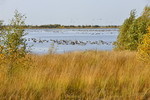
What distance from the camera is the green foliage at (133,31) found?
877 inches

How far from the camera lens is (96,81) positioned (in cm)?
745

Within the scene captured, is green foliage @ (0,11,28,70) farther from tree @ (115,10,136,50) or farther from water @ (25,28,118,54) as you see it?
tree @ (115,10,136,50)

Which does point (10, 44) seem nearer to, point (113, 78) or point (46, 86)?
point (46, 86)

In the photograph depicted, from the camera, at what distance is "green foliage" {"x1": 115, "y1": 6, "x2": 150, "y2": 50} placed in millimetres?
22266

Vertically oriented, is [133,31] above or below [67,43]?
above

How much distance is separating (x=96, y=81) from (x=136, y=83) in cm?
101

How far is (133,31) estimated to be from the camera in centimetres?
2306

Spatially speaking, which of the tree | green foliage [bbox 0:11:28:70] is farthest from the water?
the tree

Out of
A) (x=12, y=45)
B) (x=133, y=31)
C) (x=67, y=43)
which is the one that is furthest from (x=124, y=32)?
(x=67, y=43)

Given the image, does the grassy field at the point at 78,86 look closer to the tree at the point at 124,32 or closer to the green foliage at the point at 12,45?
the green foliage at the point at 12,45

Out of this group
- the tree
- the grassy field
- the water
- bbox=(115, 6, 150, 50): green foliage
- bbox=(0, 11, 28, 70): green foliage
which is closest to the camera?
the grassy field

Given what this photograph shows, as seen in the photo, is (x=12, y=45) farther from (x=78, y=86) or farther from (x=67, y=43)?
(x=67, y=43)

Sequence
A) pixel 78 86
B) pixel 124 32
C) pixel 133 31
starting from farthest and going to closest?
pixel 124 32 → pixel 133 31 → pixel 78 86

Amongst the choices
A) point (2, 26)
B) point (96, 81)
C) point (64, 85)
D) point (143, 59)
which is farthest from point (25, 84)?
point (143, 59)
